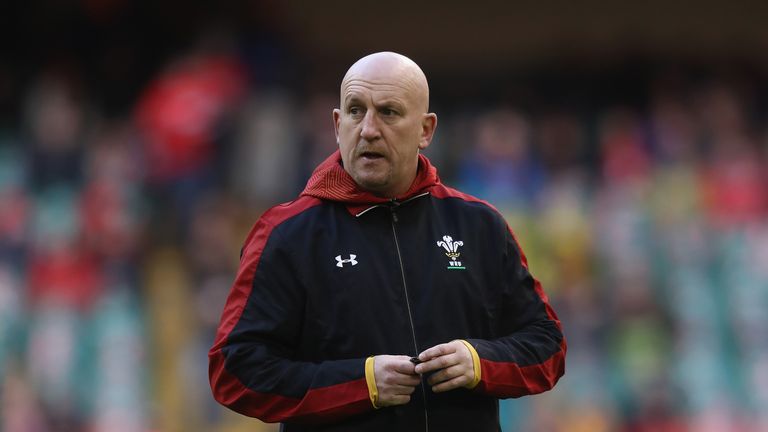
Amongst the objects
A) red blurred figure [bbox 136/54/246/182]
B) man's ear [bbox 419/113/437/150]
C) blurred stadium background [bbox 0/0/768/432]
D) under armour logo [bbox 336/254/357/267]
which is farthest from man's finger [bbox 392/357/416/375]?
red blurred figure [bbox 136/54/246/182]

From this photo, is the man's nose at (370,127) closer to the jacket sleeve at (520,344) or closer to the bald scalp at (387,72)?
the bald scalp at (387,72)

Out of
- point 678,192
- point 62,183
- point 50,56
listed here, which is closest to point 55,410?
point 62,183

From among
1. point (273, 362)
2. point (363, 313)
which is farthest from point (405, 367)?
point (273, 362)

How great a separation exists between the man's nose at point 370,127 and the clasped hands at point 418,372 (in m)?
0.63

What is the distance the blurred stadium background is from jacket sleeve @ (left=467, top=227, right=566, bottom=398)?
507cm

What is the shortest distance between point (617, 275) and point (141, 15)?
16.3ft

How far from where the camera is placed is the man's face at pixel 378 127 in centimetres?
349

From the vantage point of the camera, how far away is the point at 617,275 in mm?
9406

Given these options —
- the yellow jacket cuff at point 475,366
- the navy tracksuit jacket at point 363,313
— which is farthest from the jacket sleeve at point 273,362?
the yellow jacket cuff at point 475,366

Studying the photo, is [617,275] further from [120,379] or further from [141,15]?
[141,15]

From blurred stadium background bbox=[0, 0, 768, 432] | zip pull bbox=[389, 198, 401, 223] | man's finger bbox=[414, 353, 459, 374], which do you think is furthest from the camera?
blurred stadium background bbox=[0, 0, 768, 432]

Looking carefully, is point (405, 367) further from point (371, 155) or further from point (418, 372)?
point (371, 155)

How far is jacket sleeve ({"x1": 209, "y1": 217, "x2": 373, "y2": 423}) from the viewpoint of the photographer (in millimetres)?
3266

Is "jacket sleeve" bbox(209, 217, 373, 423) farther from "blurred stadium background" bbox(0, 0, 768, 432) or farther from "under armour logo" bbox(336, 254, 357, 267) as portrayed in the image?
"blurred stadium background" bbox(0, 0, 768, 432)
